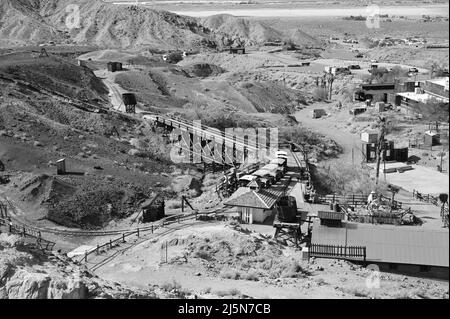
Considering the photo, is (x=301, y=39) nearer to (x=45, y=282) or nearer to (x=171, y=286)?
(x=171, y=286)

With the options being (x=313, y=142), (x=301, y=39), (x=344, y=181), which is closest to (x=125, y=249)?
(x=344, y=181)

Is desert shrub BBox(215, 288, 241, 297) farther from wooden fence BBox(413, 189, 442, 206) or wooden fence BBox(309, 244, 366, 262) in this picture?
wooden fence BBox(413, 189, 442, 206)

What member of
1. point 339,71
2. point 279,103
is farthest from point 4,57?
point 339,71

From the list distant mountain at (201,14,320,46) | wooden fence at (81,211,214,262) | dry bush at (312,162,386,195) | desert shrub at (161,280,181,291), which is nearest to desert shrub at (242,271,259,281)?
desert shrub at (161,280,181,291)

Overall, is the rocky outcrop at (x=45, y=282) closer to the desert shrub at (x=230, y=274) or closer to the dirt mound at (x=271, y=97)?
the desert shrub at (x=230, y=274)

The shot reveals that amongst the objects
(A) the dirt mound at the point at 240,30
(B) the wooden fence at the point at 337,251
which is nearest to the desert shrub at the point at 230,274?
(B) the wooden fence at the point at 337,251

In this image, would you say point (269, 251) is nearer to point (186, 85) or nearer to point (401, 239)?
point (401, 239)

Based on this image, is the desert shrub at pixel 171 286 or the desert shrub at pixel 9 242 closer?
the desert shrub at pixel 171 286
